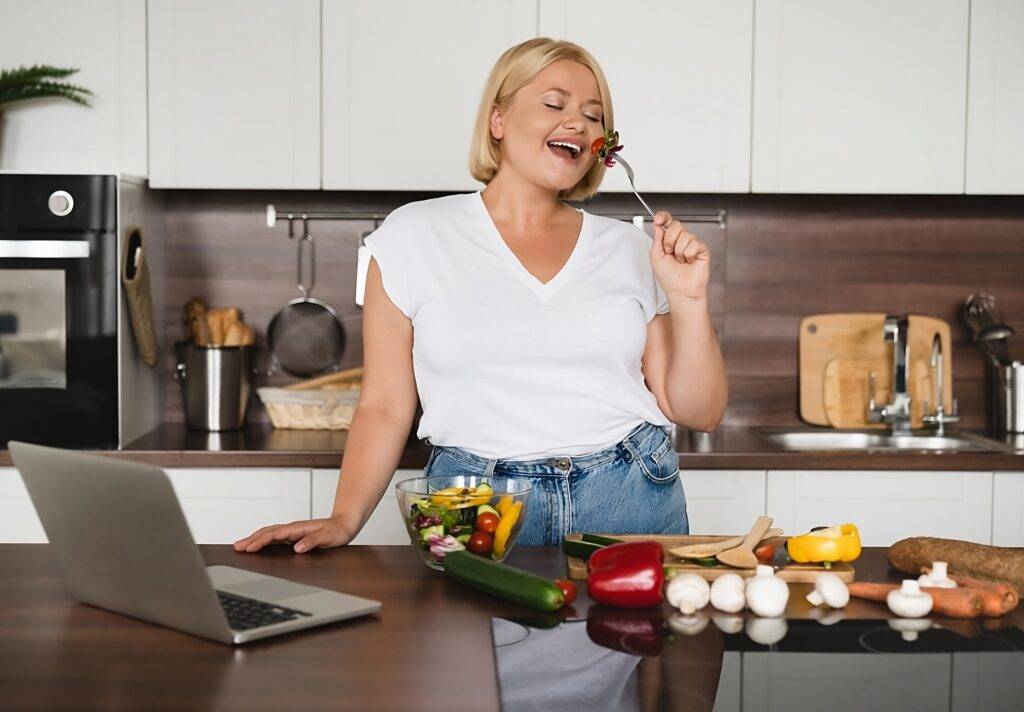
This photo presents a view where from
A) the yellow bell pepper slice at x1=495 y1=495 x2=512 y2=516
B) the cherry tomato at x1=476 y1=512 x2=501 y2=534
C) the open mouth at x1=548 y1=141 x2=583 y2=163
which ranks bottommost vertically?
the cherry tomato at x1=476 y1=512 x2=501 y2=534

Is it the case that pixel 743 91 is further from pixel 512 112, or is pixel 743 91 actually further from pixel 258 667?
pixel 258 667

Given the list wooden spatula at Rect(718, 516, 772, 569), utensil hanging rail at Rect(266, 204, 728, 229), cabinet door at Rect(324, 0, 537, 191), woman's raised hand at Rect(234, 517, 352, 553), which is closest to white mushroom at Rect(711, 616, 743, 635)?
wooden spatula at Rect(718, 516, 772, 569)

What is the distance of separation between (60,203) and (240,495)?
2.63 ft

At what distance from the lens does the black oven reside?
2748mm

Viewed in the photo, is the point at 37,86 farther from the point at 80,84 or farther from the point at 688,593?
the point at 688,593

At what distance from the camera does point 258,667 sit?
1041 mm

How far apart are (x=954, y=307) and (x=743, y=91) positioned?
95 cm

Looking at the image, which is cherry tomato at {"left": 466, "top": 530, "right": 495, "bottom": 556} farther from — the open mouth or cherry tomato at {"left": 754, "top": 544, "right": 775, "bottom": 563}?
the open mouth

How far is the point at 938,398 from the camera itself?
3.21m

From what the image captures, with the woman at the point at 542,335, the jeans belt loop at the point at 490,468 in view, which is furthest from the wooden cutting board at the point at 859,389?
the jeans belt loop at the point at 490,468

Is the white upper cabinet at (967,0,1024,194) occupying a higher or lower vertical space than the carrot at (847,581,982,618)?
higher

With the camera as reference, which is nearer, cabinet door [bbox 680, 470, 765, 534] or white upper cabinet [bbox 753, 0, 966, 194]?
cabinet door [bbox 680, 470, 765, 534]

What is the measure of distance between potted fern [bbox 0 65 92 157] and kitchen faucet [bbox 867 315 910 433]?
7.14 feet

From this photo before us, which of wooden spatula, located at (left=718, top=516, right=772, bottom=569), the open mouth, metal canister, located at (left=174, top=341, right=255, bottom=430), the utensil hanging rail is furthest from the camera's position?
the utensil hanging rail
